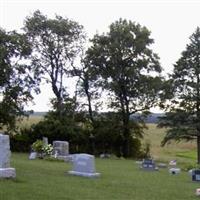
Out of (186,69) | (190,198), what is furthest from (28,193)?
(186,69)

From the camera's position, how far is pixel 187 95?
39938mm

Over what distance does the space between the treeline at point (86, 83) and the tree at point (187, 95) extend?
1403 mm

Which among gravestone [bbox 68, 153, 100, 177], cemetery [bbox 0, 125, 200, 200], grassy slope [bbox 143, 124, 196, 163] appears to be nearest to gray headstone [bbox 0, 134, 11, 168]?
cemetery [bbox 0, 125, 200, 200]

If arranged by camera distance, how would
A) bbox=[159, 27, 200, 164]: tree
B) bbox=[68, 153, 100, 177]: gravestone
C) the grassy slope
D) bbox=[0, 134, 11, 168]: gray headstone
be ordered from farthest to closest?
the grassy slope
bbox=[159, 27, 200, 164]: tree
bbox=[68, 153, 100, 177]: gravestone
bbox=[0, 134, 11, 168]: gray headstone

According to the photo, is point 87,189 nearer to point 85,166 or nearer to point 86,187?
point 86,187

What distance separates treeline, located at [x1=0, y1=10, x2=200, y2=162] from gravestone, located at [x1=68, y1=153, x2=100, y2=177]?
914 inches

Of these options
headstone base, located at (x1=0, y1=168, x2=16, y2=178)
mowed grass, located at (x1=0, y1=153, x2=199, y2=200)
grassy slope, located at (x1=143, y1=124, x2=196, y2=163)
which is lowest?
mowed grass, located at (x1=0, y1=153, x2=199, y2=200)

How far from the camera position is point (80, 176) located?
18625 millimetres

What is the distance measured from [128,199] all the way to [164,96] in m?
29.6

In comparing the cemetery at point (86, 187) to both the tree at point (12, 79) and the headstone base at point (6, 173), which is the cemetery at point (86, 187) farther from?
the tree at point (12, 79)

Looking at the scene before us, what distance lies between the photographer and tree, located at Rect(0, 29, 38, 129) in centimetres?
4288

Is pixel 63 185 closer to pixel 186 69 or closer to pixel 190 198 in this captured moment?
pixel 190 198

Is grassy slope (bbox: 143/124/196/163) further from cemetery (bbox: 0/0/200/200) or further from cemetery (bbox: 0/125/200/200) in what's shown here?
cemetery (bbox: 0/125/200/200)

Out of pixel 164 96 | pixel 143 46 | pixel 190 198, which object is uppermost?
pixel 143 46
